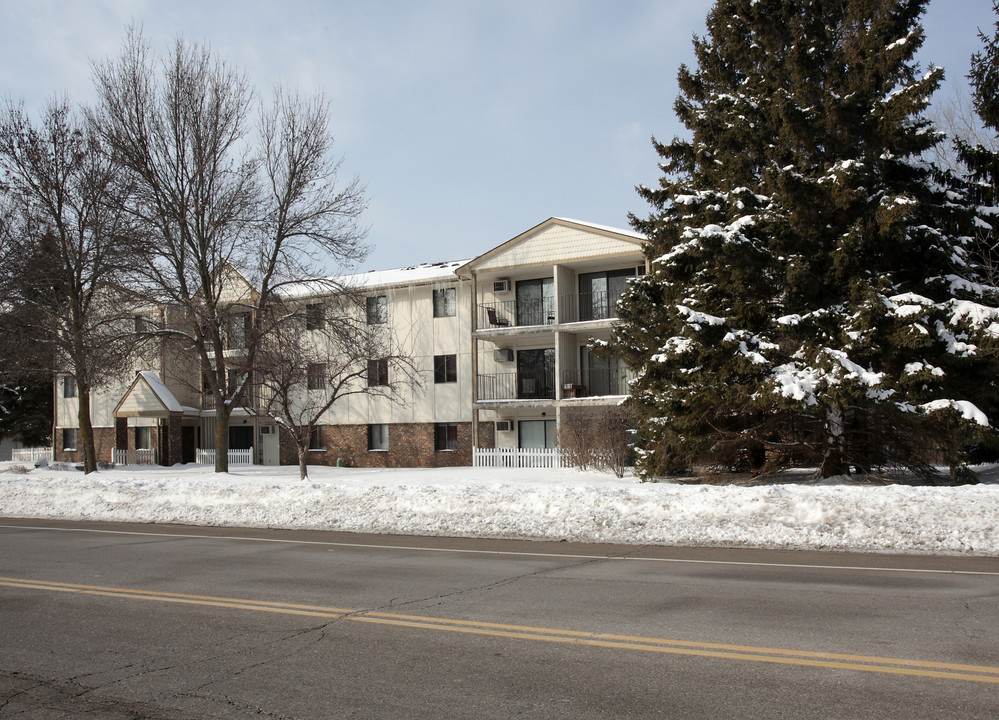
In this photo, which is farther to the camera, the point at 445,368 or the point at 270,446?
the point at 270,446

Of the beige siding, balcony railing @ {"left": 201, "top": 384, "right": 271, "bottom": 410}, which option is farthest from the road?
the beige siding

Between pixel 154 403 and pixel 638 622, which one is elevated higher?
pixel 154 403

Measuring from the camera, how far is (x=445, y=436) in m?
33.9

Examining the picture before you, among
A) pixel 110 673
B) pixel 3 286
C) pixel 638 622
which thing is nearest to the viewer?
pixel 110 673

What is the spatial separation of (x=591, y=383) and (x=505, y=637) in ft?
82.3

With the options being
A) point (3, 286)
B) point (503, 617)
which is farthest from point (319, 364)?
point (503, 617)

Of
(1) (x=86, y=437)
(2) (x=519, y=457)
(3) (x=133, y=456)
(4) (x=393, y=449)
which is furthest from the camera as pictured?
(3) (x=133, y=456)

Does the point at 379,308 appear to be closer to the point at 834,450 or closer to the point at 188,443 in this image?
the point at 188,443

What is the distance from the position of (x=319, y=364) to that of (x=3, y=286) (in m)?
14.3

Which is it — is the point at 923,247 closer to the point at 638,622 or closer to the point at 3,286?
the point at 638,622

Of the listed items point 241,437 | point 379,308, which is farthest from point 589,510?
point 241,437

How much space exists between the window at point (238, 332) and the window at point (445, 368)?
820cm

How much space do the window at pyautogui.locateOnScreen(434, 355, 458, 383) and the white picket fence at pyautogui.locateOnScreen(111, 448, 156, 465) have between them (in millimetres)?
15731

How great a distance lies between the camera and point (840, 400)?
48.2 ft
